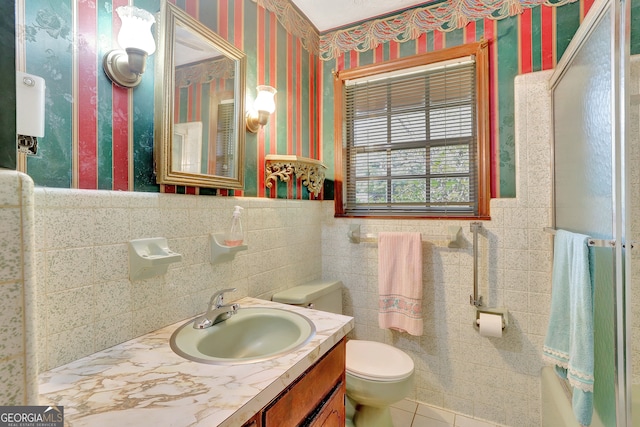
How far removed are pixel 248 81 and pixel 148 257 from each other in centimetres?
106

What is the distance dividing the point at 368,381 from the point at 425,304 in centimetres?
67

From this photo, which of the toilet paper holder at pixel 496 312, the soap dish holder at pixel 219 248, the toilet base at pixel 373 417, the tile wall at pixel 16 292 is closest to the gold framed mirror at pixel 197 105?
the soap dish holder at pixel 219 248

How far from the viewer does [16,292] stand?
373mm

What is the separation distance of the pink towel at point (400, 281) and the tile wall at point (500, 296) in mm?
106

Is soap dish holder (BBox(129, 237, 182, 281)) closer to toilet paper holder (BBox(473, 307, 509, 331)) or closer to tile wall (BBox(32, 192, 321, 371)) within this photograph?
tile wall (BBox(32, 192, 321, 371))

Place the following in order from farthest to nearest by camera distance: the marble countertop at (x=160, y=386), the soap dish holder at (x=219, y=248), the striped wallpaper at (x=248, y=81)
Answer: the soap dish holder at (x=219, y=248)
the striped wallpaper at (x=248, y=81)
the marble countertop at (x=160, y=386)

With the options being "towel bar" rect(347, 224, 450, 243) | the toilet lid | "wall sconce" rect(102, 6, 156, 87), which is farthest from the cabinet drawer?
"wall sconce" rect(102, 6, 156, 87)

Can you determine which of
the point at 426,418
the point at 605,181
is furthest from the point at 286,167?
the point at 426,418

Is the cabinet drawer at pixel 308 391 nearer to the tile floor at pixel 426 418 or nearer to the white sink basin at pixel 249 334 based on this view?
the white sink basin at pixel 249 334

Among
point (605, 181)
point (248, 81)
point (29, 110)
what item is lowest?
point (605, 181)

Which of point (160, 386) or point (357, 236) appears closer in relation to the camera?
point (160, 386)

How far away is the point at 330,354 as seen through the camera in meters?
1.06

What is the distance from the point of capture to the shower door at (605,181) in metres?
0.93

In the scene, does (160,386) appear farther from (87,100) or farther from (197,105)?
(197,105)
